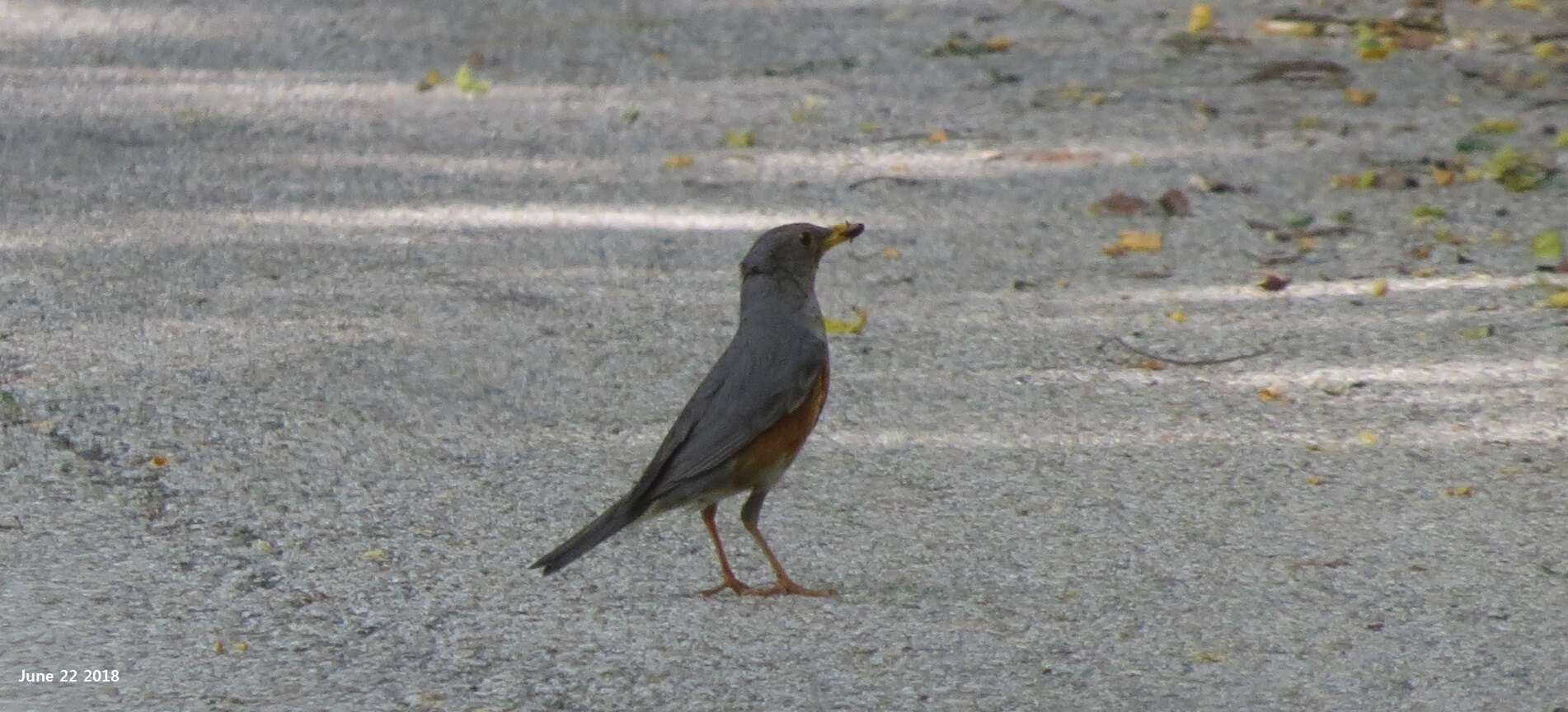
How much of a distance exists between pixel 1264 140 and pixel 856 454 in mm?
3886

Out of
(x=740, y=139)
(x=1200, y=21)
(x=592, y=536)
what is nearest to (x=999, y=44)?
(x=1200, y=21)

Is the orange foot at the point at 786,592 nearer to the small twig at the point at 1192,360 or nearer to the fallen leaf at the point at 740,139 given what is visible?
the small twig at the point at 1192,360

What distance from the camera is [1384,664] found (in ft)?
13.4

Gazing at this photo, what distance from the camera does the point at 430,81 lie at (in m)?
9.80

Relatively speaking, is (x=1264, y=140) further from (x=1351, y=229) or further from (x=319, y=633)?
(x=319, y=633)

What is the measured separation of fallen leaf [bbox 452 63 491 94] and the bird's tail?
5688 mm

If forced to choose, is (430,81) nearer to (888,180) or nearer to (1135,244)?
(888,180)

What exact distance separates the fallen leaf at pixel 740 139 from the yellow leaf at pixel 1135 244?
1904mm

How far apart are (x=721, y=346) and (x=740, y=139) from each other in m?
2.60

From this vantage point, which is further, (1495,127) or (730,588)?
(1495,127)

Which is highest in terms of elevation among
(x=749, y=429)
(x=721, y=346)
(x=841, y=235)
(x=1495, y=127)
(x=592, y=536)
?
(x=841, y=235)

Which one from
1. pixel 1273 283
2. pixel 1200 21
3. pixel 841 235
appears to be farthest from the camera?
pixel 1200 21

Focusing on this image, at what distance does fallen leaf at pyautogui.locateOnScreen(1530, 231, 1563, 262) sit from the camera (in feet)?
23.6

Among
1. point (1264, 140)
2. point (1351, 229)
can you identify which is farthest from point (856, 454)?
point (1264, 140)
